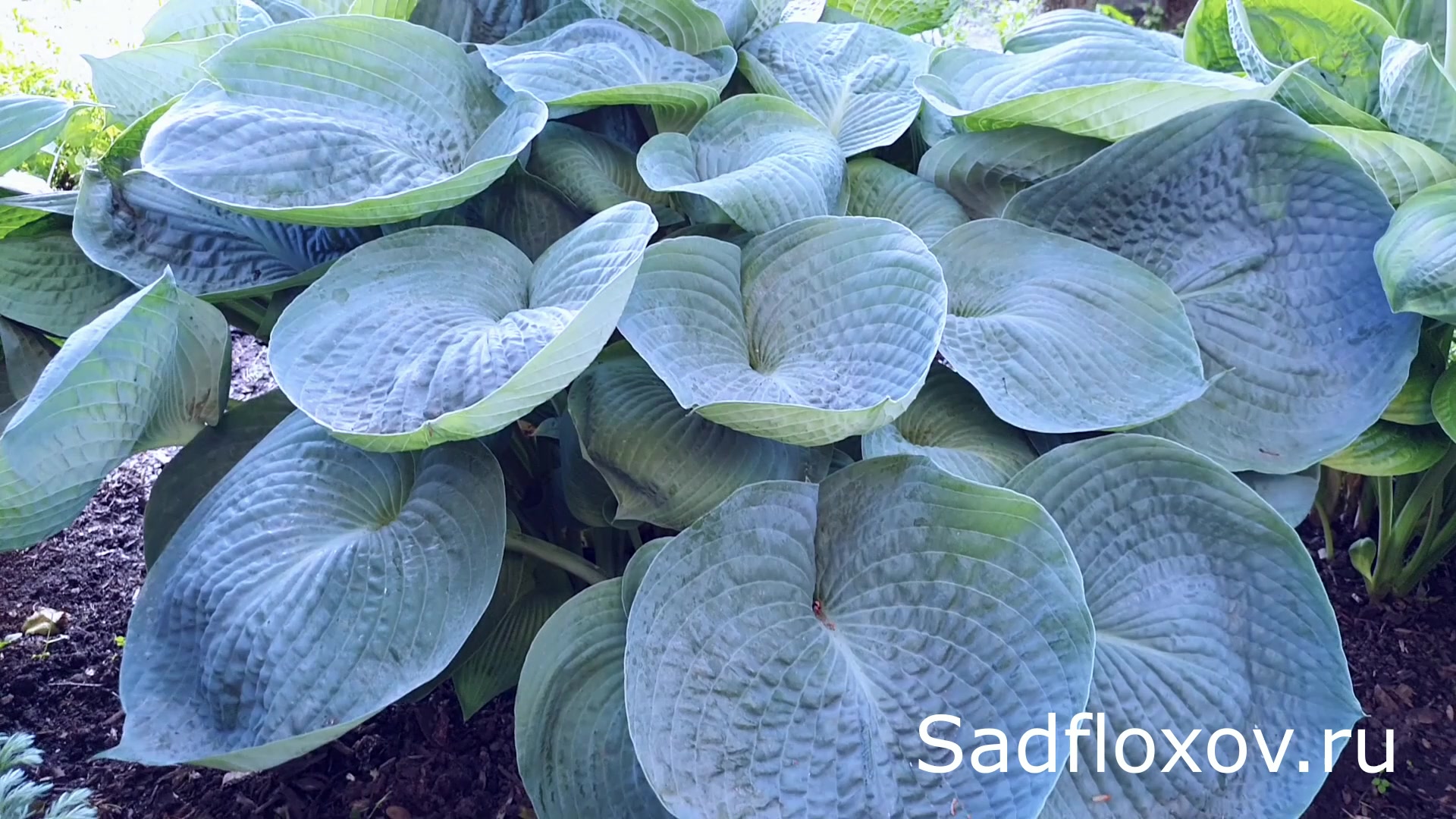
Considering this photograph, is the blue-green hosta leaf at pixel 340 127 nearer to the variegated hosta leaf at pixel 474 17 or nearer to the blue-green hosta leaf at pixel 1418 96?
the variegated hosta leaf at pixel 474 17

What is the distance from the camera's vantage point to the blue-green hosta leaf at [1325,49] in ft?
3.41

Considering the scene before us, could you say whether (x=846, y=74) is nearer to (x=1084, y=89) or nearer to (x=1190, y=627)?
(x=1084, y=89)

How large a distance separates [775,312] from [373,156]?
0.38 m

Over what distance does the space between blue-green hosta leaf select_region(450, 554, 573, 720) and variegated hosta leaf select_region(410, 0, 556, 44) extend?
0.62 metres

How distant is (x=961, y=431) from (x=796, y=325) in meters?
0.20

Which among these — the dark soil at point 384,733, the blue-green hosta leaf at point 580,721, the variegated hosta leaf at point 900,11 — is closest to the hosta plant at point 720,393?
the blue-green hosta leaf at point 580,721

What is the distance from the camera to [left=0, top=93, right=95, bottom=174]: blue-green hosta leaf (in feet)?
2.82

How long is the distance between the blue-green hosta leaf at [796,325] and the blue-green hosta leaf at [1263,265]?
283 millimetres

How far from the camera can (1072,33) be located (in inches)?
47.0

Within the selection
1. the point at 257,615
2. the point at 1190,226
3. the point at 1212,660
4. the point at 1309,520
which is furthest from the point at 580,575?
the point at 1309,520

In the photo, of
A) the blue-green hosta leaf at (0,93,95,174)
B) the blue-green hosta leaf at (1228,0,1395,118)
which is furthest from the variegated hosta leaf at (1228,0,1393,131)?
the blue-green hosta leaf at (0,93,95,174)

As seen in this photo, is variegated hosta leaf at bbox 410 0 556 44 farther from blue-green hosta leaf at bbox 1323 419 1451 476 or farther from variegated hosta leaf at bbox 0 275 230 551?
blue-green hosta leaf at bbox 1323 419 1451 476

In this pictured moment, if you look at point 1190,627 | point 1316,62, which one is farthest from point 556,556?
point 1316,62

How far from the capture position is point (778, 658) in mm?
681
